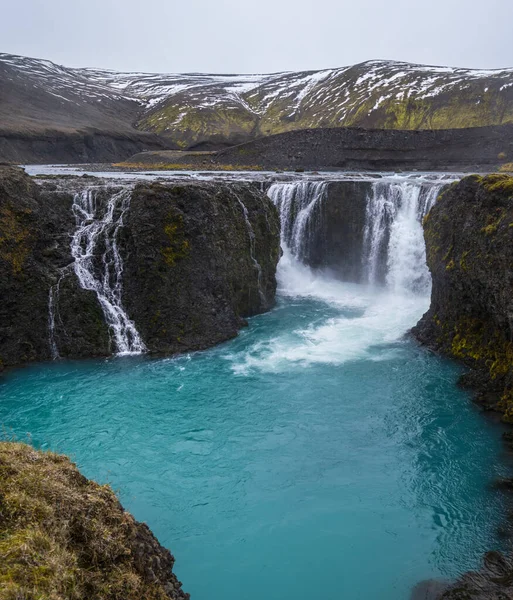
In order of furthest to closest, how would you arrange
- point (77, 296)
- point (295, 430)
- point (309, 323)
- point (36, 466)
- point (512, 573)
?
1. point (309, 323)
2. point (77, 296)
3. point (295, 430)
4. point (512, 573)
5. point (36, 466)

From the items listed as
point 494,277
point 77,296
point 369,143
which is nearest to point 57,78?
point 369,143

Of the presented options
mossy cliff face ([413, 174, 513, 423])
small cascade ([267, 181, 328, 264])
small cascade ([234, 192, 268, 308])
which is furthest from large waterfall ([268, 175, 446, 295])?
mossy cliff face ([413, 174, 513, 423])

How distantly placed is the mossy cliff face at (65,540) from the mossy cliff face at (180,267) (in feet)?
42.7

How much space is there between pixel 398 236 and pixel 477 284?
12565mm

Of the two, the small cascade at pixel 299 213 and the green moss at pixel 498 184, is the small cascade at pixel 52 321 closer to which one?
the small cascade at pixel 299 213

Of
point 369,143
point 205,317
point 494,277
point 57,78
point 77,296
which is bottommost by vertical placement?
point 205,317

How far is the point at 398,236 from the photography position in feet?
91.2

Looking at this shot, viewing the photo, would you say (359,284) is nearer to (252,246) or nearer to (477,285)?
(252,246)

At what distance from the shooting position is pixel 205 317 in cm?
2012

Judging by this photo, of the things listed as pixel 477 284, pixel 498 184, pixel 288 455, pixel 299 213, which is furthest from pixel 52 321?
pixel 299 213

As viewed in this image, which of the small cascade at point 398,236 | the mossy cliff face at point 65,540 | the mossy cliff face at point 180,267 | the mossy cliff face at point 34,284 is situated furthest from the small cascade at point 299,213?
the mossy cliff face at point 65,540

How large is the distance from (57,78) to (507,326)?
5289 inches

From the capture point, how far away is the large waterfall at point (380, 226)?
26916 mm

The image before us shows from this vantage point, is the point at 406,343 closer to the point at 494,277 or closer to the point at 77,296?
the point at 494,277
